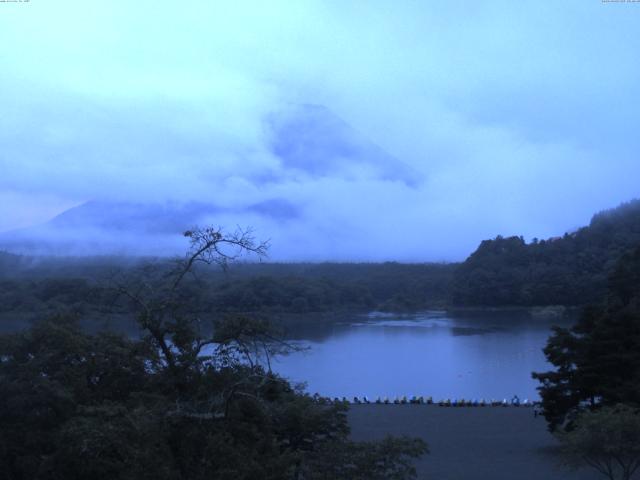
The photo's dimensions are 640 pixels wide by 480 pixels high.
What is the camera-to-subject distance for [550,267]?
50.7 m

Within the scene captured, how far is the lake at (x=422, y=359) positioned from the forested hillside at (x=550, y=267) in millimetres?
7879

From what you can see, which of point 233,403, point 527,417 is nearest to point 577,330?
point 527,417

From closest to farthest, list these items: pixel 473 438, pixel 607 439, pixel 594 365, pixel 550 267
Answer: pixel 607 439, pixel 594 365, pixel 473 438, pixel 550 267

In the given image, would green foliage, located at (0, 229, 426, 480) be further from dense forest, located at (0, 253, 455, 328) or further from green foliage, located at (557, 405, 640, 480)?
dense forest, located at (0, 253, 455, 328)

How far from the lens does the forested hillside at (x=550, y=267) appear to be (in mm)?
48250

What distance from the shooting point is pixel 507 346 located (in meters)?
29.4

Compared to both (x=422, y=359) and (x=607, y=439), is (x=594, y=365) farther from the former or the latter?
(x=422, y=359)

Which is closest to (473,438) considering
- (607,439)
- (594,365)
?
(594,365)

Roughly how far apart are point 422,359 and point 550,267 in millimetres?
26503

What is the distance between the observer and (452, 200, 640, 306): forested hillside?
48.2 meters

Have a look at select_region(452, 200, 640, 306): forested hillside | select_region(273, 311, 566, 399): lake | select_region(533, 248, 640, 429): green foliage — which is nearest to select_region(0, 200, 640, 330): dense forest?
select_region(452, 200, 640, 306): forested hillside

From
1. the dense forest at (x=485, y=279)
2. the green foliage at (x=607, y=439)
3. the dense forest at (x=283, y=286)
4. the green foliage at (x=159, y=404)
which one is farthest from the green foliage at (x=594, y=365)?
the dense forest at (x=485, y=279)

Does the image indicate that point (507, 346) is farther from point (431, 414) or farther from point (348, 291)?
point (348, 291)

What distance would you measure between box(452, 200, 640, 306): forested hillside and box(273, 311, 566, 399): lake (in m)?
7.88
